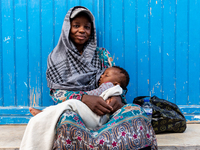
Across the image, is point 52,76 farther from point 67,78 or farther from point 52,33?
point 52,33

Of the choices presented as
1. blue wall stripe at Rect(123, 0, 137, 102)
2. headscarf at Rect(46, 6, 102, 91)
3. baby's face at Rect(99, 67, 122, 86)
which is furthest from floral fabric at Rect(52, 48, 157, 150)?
blue wall stripe at Rect(123, 0, 137, 102)

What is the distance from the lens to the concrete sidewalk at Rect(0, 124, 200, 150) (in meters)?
1.85

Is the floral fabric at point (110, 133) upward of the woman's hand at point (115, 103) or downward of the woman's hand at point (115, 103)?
downward

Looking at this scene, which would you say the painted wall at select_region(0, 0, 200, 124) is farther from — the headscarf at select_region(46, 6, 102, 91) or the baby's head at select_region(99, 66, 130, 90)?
the baby's head at select_region(99, 66, 130, 90)

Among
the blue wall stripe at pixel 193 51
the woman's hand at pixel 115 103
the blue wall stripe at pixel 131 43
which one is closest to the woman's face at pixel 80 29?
the blue wall stripe at pixel 131 43

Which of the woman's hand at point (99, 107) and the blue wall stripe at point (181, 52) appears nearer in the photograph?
the woman's hand at point (99, 107)

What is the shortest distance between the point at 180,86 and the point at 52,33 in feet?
5.84

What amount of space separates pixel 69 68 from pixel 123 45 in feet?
Result: 2.83

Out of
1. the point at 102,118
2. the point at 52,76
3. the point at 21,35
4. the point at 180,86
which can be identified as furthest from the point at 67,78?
the point at 180,86

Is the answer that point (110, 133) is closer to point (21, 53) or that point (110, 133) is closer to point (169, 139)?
point (169, 139)

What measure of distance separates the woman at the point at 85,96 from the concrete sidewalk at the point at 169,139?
15.7 inches

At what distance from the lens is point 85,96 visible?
1.77 m

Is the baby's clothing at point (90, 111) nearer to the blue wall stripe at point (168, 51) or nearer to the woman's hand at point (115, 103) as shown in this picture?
the woman's hand at point (115, 103)

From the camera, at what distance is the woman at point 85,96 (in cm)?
148
